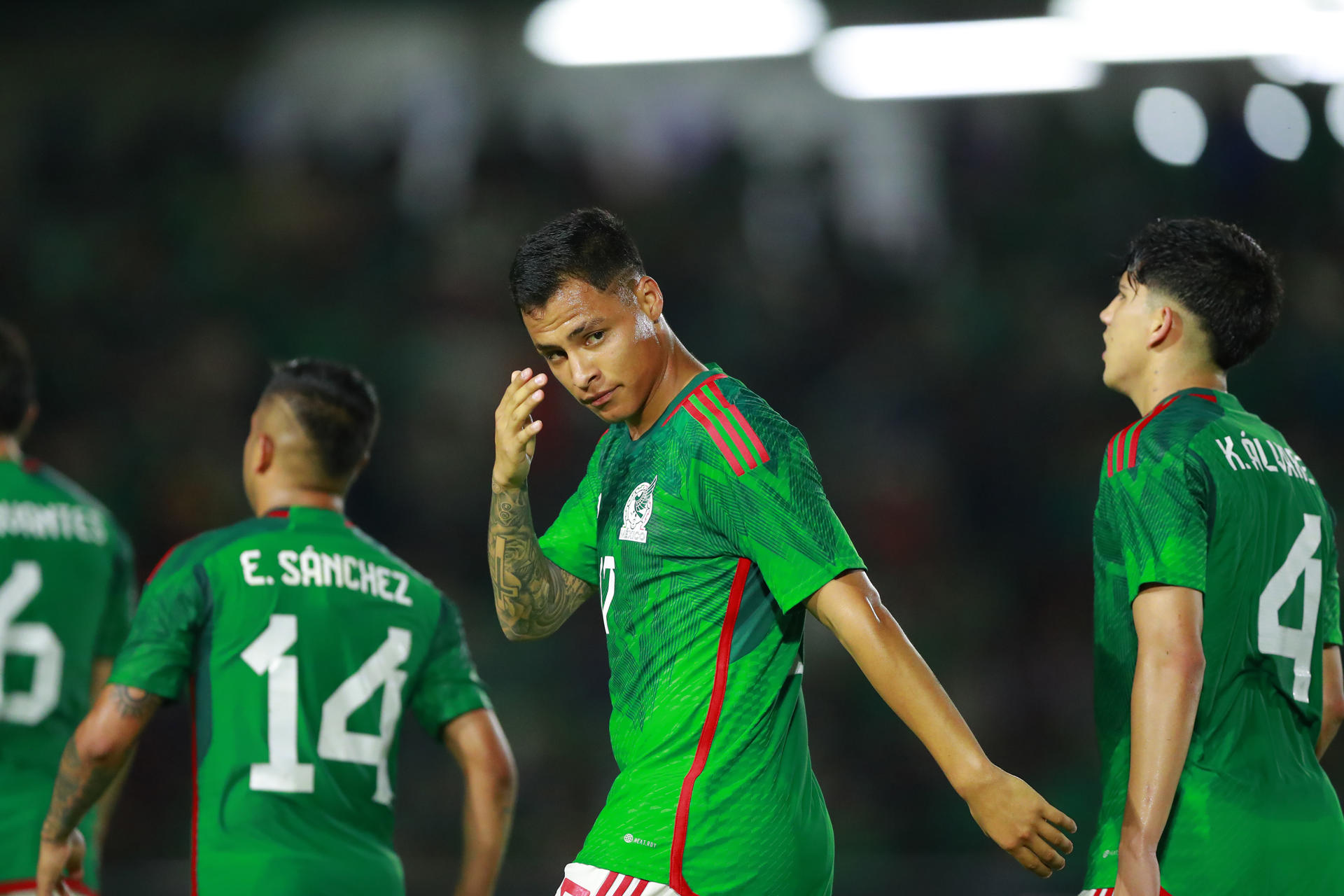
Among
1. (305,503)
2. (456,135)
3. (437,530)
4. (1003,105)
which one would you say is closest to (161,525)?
(437,530)

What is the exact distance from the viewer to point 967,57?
9664 mm

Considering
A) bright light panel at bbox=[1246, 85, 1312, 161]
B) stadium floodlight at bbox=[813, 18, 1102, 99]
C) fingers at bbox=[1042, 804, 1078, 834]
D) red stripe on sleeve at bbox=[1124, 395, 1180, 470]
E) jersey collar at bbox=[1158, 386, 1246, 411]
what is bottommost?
fingers at bbox=[1042, 804, 1078, 834]

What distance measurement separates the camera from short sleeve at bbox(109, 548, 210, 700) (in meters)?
3.43

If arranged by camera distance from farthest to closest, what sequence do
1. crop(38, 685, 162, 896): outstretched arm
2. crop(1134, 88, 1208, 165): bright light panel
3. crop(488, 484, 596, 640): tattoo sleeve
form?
crop(1134, 88, 1208, 165): bright light panel → crop(38, 685, 162, 896): outstretched arm → crop(488, 484, 596, 640): tattoo sleeve

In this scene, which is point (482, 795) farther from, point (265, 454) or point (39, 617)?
point (39, 617)

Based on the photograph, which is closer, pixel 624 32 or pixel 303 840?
pixel 303 840

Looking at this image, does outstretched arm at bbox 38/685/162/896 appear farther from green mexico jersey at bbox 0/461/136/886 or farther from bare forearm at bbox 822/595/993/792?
bare forearm at bbox 822/595/993/792

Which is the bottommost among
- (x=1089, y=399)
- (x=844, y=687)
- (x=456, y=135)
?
(x=844, y=687)

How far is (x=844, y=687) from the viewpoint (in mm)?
8711

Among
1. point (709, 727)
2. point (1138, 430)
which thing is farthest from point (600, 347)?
point (1138, 430)

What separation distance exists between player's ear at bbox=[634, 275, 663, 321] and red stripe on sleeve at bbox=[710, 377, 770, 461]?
9.5 inches

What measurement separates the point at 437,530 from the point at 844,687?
2.98 meters

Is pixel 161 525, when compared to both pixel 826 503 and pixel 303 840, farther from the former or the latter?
pixel 826 503

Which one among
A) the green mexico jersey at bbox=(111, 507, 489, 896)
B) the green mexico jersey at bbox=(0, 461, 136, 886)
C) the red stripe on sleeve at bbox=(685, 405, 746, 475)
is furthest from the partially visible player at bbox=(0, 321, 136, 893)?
the red stripe on sleeve at bbox=(685, 405, 746, 475)
